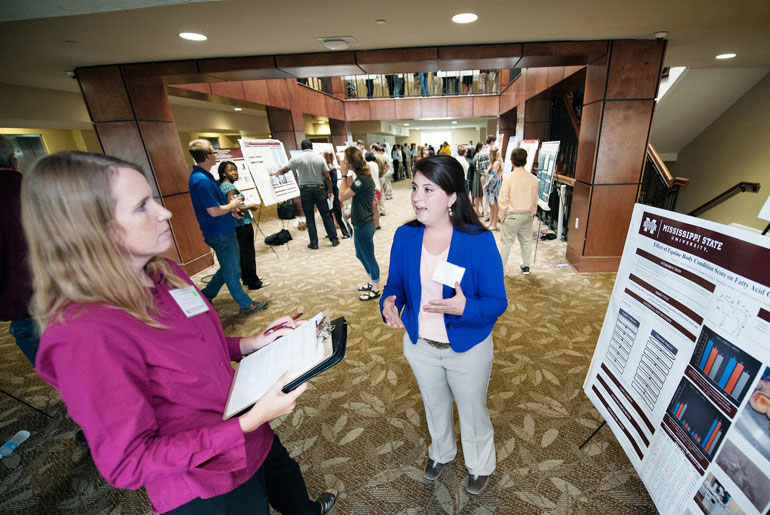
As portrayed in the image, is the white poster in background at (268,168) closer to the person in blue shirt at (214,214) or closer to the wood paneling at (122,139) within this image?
the wood paneling at (122,139)

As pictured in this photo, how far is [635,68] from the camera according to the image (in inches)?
133

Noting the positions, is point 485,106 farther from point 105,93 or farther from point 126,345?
point 126,345

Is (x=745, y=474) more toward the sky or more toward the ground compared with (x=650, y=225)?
more toward the ground

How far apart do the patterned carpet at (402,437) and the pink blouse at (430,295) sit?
92cm

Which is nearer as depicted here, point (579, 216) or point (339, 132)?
point (579, 216)

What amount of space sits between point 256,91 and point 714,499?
7.31 metres

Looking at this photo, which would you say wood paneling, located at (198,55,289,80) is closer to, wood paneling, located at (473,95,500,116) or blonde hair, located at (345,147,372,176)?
blonde hair, located at (345,147,372,176)

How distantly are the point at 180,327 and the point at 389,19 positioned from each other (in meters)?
2.97

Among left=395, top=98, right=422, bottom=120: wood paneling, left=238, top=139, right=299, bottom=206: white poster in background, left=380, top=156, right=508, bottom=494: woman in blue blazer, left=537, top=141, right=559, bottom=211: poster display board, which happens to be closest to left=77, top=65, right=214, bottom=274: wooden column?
left=238, top=139, right=299, bottom=206: white poster in background

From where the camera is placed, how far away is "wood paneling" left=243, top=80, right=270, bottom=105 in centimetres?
581

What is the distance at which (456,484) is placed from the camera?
165 cm

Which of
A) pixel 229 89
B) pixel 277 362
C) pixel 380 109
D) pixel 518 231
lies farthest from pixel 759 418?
pixel 380 109

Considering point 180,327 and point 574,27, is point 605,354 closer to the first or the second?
point 180,327

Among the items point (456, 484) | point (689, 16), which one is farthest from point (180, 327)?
point (689, 16)
